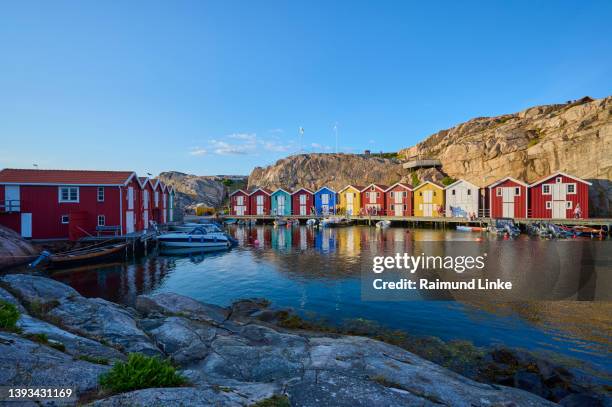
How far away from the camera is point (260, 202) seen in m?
82.7

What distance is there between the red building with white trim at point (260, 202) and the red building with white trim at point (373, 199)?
22.8m

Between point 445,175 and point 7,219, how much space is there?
90.2 m

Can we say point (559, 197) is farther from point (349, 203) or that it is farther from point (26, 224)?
point (26, 224)

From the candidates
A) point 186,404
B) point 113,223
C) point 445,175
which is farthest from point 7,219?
point 445,175

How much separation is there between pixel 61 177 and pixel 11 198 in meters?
4.82

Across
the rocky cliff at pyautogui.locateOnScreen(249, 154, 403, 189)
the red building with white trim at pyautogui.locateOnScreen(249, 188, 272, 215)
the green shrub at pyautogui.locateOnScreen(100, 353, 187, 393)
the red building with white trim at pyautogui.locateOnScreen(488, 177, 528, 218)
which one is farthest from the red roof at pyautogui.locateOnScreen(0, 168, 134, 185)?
the rocky cliff at pyautogui.locateOnScreen(249, 154, 403, 189)

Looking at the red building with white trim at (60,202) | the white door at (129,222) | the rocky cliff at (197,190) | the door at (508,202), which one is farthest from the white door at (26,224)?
the door at (508,202)

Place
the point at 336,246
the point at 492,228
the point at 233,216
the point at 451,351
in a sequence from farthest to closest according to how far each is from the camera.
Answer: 1. the point at 233,216
2. the point at 492,228
3. the point at 336,246
4. the point at 451,351

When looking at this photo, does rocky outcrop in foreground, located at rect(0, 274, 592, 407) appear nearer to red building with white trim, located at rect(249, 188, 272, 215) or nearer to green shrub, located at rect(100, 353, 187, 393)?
green shrub, located at rect(100, 353, 187, 393)

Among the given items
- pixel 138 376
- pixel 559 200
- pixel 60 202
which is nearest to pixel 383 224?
pixel 559 200

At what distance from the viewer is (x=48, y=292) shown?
15.5m

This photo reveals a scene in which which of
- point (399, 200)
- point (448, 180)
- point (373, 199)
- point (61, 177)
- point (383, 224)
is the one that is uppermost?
point (448, 180)

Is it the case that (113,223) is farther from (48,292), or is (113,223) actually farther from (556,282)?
(556,282)

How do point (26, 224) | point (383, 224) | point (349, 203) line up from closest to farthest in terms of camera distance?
point (26, 224) → point (383, 224) → point (349, 203)
